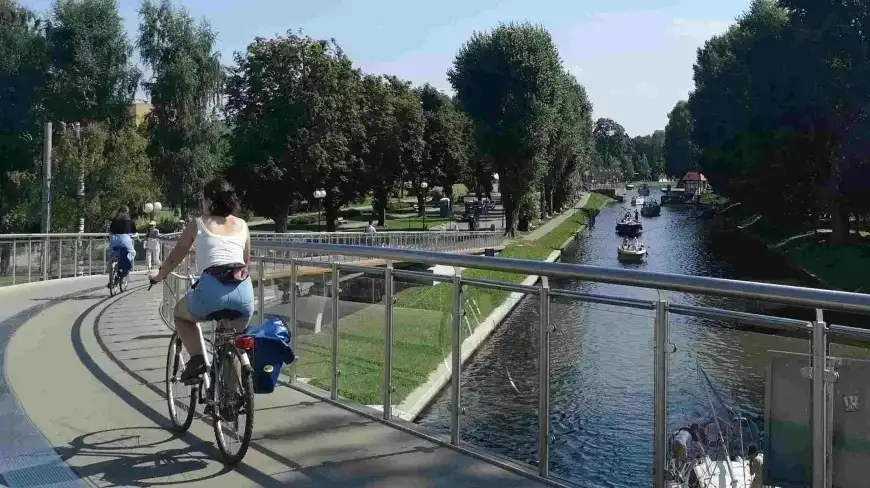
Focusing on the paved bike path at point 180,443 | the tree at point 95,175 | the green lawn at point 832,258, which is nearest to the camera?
the paved bike path at point 180,443

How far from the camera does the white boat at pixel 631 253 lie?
55.6 metres

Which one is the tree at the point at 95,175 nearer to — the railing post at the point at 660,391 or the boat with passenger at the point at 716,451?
the railing post at the point at 660,391

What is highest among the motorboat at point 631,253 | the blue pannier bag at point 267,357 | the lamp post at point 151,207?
the lamp post at point 151,207

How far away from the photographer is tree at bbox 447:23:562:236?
60.9m

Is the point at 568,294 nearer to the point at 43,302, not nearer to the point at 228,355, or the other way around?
the point at 228,355

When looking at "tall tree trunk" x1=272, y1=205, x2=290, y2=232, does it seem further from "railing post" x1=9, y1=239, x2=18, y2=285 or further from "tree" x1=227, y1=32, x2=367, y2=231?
"railing post" x1=9, y1=239, x2=18, y2=285

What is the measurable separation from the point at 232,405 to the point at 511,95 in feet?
187

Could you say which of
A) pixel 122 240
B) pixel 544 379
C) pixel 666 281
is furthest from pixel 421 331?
pixel 122 240

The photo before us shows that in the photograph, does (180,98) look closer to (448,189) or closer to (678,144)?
(448,189)

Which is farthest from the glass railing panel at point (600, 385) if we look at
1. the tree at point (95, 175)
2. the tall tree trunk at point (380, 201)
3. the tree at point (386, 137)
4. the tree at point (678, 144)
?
the tree at point (678, 144)

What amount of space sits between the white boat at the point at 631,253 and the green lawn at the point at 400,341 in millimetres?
48750

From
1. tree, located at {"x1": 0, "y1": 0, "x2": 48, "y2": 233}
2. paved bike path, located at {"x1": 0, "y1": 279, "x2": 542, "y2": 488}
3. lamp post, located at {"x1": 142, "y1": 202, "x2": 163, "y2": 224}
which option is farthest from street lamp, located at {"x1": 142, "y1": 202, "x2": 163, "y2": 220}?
paved bike path, located at {"x1": 0, "y1": 279, "x2": 542, "y2": 488}

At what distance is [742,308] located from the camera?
4758 millimetres

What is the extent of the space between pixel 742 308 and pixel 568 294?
1122 mm
